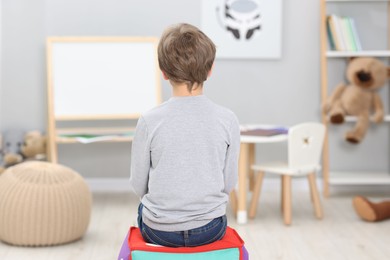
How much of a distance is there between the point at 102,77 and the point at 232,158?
2.28 metres

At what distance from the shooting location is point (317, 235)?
3.36m

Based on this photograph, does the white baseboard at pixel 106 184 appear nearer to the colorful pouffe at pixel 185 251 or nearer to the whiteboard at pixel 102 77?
the whiteboard at pixel 102 77

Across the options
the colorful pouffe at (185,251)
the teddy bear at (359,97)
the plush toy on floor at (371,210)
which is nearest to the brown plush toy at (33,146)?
the teddy bear at (359,97)

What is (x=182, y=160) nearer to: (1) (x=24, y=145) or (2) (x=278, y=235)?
(2) (x=278, y=235)

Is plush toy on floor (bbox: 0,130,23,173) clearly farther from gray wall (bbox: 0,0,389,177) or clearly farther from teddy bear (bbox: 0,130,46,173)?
gray wall (bbox: 0,0,389,177)

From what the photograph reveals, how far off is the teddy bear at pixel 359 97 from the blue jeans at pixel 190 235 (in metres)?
2.41

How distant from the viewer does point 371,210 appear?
357cm

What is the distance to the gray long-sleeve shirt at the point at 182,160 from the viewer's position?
187cm

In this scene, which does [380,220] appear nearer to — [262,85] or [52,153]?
[262,85]

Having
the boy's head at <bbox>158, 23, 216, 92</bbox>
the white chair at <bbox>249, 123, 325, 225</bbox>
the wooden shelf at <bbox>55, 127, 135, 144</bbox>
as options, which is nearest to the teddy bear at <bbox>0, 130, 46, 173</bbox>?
the wooden shelf at <bbox>55, 127, 135, 144</bbox>

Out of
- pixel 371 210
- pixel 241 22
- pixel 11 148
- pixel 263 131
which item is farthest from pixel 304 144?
pixel 11 148

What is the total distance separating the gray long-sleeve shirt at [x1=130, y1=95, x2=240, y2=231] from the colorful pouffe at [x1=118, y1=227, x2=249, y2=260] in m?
0.06

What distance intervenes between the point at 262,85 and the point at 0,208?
6.37 ft

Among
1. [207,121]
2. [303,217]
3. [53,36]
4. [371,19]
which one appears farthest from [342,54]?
[207,121]
